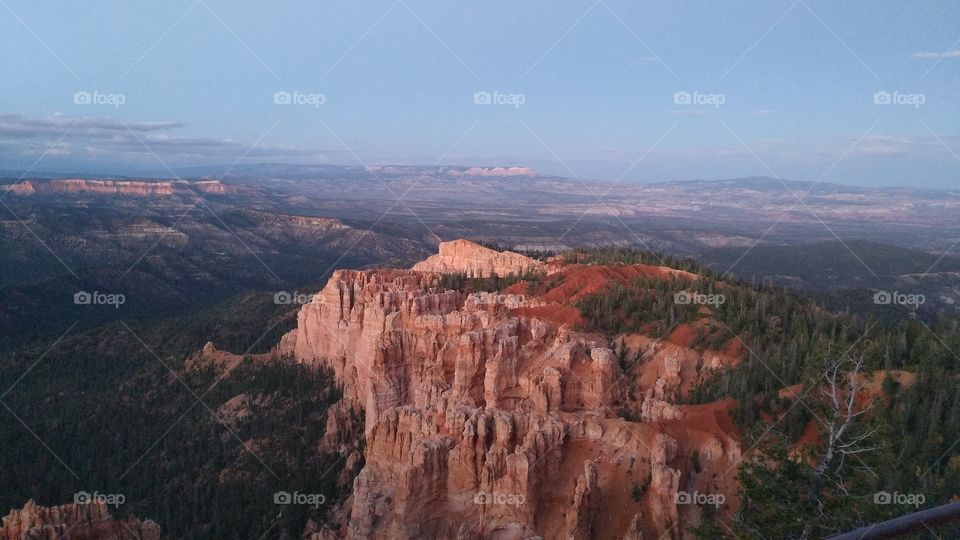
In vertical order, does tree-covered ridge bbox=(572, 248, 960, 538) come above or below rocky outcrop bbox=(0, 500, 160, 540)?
above

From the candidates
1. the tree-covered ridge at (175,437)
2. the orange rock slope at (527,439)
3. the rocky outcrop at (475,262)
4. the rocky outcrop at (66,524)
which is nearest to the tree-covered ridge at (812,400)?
the orange rock slope at (527,439)

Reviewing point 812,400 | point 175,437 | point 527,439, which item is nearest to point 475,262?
point 175,437

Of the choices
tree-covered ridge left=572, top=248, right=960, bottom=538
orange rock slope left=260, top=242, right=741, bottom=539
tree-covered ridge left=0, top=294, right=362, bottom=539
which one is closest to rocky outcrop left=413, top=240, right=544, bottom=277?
tree-covered ridge left=572, top=248, right=960, bottom=538

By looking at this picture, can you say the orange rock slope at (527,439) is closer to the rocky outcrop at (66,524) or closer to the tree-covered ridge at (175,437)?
the tree-covered ridge at (175,437)

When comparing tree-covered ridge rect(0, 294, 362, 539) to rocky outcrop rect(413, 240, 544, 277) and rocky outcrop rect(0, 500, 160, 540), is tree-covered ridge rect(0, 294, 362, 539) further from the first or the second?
rocky outcrop rect(413, 240, 544, 277)

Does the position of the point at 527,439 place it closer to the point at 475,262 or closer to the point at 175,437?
the point at 175,437

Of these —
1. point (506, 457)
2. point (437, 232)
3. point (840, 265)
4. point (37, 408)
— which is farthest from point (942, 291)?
point (437, 232)
